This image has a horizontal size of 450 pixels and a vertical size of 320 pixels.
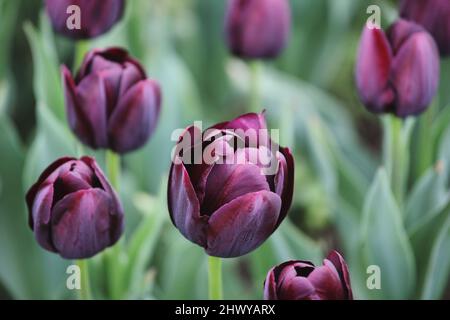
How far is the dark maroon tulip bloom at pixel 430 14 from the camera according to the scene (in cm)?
108

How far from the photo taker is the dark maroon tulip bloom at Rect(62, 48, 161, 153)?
94cm

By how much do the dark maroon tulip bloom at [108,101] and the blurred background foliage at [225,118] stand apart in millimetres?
140

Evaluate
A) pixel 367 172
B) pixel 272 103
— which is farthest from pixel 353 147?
pixel 272 103

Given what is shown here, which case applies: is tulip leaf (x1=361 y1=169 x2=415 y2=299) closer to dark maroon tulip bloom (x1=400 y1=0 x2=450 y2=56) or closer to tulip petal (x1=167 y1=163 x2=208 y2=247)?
dark maroon tulip bloom (x1=400 y1=0 x2=450 y2=56)

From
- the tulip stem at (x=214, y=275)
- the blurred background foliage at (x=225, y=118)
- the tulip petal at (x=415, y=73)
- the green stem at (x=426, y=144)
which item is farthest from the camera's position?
the green stem at (x=426, y=144)

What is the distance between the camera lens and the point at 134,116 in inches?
37.9

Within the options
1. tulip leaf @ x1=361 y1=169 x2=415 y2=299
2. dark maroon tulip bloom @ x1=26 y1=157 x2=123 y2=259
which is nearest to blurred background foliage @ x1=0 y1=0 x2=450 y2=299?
tulip leaf @ x1=361 y1=169 x2=415 y2=299

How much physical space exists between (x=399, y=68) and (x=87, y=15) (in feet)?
1.23

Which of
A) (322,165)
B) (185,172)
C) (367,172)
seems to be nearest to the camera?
(185,172)

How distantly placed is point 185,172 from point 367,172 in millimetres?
781

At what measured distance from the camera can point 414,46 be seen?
99 centimetres

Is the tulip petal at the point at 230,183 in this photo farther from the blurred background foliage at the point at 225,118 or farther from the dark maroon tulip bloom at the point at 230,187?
the blurred background foliage at the point at 225,118

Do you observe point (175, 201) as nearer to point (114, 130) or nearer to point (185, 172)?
point (185, 172)

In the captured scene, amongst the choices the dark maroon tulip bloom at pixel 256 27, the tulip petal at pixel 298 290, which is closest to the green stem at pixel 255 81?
the dark maroon tulip bloom at pixel 256 27
